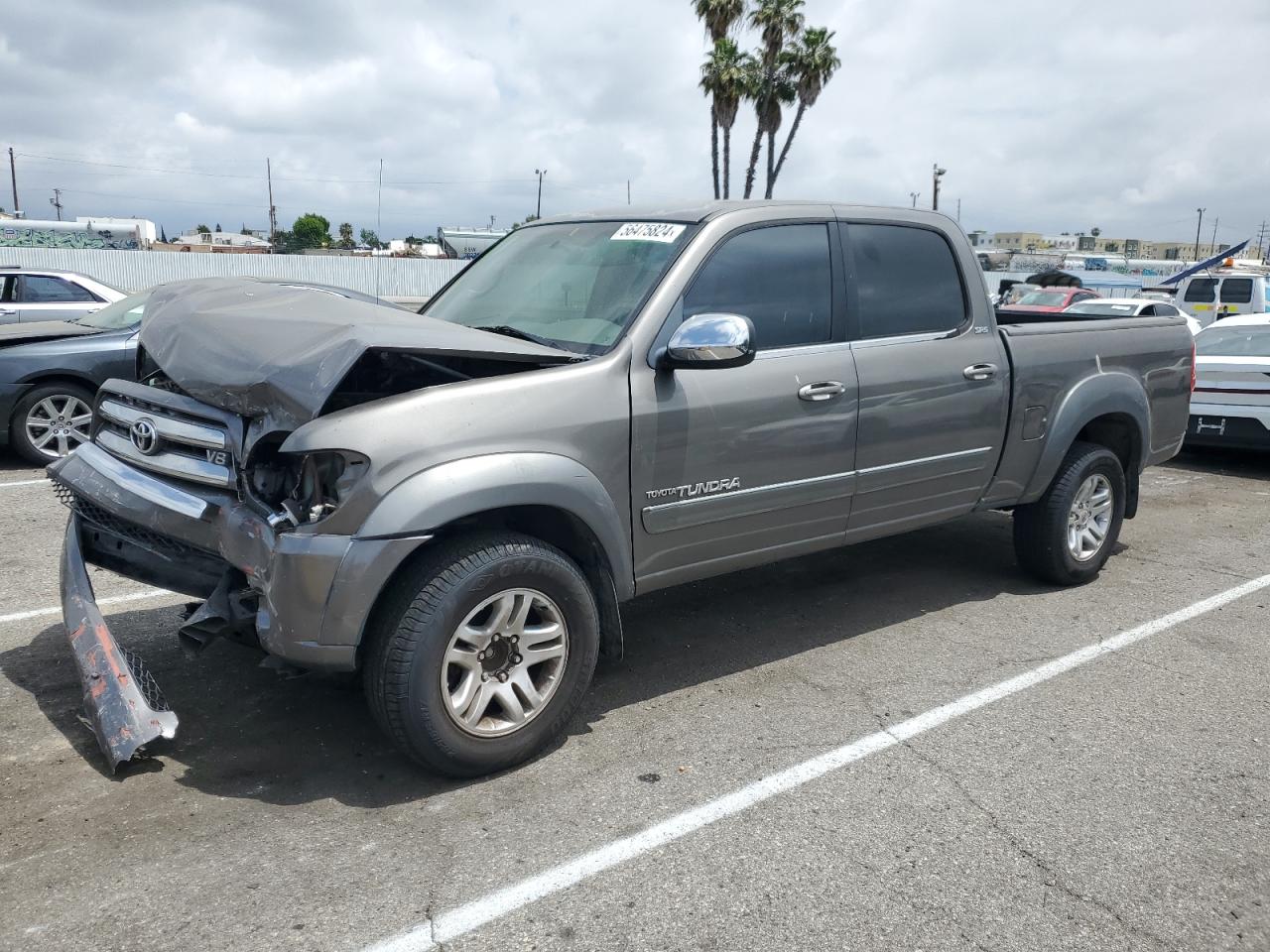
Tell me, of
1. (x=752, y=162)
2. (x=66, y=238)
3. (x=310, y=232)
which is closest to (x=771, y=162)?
(x=752, y=162)

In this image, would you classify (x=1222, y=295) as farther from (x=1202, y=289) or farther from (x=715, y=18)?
(x=715, y=18)

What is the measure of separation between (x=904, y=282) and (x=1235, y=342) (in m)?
6.74

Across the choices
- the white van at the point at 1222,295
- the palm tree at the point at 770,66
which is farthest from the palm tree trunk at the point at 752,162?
the white van at the point at 1222,295

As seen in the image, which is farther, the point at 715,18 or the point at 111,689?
the point at 715,18

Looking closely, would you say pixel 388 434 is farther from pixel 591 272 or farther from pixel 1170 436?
pixel 1170 436

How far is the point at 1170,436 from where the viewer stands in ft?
20.2

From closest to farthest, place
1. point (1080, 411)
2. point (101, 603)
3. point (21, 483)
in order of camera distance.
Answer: point (101, 603) < point (1080, 411) < point (21, 483)

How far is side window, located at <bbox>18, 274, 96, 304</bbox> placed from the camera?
11062 mm

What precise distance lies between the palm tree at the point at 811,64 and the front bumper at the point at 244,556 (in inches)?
1336

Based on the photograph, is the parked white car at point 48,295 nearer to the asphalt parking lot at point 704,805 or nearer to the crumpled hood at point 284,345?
the asphalt parking lot at point 704,805

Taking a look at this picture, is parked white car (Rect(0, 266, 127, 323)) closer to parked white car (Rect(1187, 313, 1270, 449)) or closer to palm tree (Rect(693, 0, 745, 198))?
parked white car (Rect(1187, 313, 1270, 449))

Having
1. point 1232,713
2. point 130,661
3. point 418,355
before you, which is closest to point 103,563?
point 130,661

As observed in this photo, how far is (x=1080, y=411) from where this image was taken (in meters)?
5.40

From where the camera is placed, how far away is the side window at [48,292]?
11.1 m
